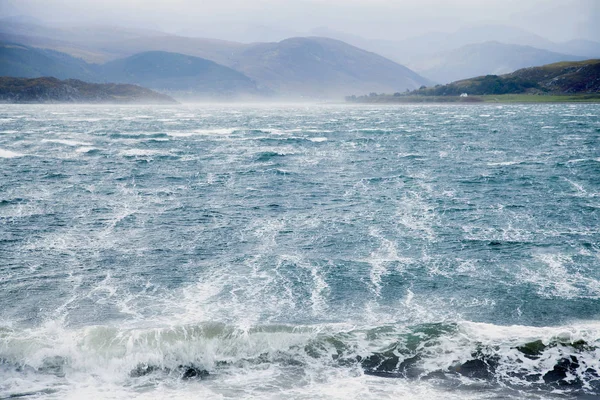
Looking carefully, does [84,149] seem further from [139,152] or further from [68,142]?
[68,142]

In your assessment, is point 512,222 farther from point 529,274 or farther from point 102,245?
point 102,245

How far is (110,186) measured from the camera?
4919 centimetres

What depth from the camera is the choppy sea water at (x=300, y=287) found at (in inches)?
685

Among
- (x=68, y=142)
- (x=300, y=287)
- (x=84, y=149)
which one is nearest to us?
(x=300, y=287)

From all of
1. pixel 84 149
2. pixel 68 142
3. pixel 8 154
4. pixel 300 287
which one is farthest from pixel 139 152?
pixel 300 287

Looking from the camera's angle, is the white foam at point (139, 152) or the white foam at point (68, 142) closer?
the white foam at point (139, 152)

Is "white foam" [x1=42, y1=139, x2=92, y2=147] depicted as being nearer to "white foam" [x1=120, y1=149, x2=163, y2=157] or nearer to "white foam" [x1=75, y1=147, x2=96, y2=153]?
"white foam" [x1=75, y1=147, x2=96, y2=153]

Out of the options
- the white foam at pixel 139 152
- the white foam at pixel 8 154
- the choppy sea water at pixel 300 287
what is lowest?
the choppy sea water at pixel 300 287

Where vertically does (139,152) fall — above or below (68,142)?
below

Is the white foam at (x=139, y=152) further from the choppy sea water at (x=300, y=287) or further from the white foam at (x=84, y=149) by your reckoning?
the choppy sea water at (x=300, y=287)

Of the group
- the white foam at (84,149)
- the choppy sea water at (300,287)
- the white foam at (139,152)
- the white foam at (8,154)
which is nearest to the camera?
the choppy sea water at (300,287)

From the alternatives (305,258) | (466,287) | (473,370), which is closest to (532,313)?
(466,287)

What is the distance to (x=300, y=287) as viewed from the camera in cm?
2478

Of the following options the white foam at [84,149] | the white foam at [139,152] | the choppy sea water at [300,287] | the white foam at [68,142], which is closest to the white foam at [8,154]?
the white foam at [84,149]
